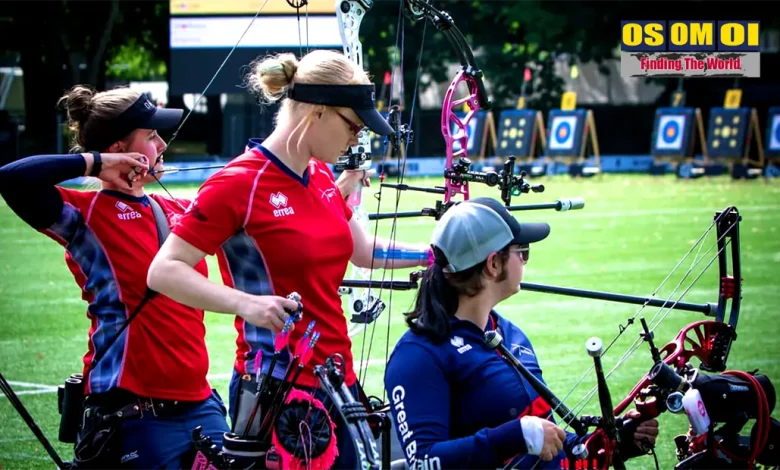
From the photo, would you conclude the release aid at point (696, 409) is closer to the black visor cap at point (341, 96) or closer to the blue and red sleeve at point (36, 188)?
the black visor cap at point (341, 96)

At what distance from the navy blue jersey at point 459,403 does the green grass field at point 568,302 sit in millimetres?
660

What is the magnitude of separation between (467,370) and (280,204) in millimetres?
697

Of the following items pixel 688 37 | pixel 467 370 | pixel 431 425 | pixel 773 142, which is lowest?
pixel 773 142

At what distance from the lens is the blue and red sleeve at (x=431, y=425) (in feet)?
10.1

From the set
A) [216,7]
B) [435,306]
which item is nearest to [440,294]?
[435,306]

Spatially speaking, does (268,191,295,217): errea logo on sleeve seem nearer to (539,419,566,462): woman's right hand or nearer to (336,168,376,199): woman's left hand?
(539,419,566,462): woman's right hand

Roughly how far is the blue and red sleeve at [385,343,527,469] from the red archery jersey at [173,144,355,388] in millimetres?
356

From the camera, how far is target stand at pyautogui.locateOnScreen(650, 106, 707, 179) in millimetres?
24672

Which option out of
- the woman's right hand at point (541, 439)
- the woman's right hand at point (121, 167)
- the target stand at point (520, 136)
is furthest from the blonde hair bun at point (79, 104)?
the target stand at point (520, 136)

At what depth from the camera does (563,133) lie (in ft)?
85.1

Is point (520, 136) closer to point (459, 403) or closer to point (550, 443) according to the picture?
point (459, 403)

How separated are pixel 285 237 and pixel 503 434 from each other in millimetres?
821

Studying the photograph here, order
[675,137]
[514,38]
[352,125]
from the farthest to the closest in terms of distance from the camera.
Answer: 1. [514,38]
2. [675,137]
3. [352,125]

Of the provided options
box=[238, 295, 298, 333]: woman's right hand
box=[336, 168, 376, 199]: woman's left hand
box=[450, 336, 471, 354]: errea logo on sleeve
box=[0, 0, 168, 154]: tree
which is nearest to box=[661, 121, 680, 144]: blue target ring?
box=[0, 0, 168, 154]: tree
